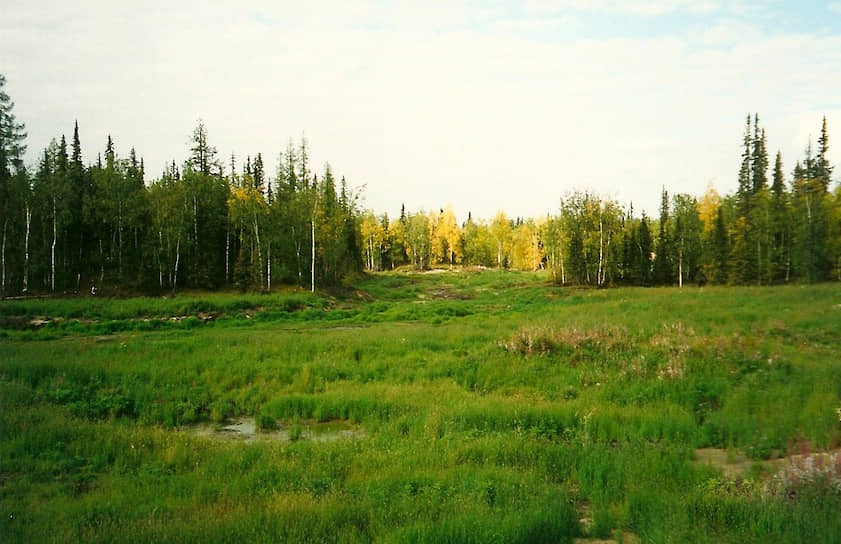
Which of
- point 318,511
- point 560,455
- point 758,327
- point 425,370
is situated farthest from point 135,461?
point 758,327

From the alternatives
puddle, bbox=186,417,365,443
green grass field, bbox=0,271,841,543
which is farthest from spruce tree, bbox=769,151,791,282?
puddle, bbox=186,417,365,443

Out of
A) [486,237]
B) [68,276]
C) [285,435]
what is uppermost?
[486,237]

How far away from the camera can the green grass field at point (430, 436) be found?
255 inches

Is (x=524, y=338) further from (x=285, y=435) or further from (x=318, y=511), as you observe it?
(x=318, y=511)

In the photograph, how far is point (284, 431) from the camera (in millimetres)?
Result: 12234

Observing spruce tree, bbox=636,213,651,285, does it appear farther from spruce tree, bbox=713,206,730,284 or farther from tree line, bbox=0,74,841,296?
spruce tree, bbox=713,206,730,284

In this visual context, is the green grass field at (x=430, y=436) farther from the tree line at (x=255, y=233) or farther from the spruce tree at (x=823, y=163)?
the spruce tree at (x=823, y=163)

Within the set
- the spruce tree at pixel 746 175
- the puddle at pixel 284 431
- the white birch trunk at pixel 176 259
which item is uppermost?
the spruce tree at pixel 746 175

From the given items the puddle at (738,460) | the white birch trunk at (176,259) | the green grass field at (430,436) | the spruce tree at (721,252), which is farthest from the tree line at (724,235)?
the puddle at (738,460)

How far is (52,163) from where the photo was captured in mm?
61219

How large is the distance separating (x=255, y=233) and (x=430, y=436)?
139 feet

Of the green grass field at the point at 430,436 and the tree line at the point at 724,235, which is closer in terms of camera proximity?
the green grass field at the point at 430,436

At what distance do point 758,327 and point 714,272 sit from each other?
1666 inches

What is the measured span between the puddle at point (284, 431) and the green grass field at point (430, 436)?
101mm
